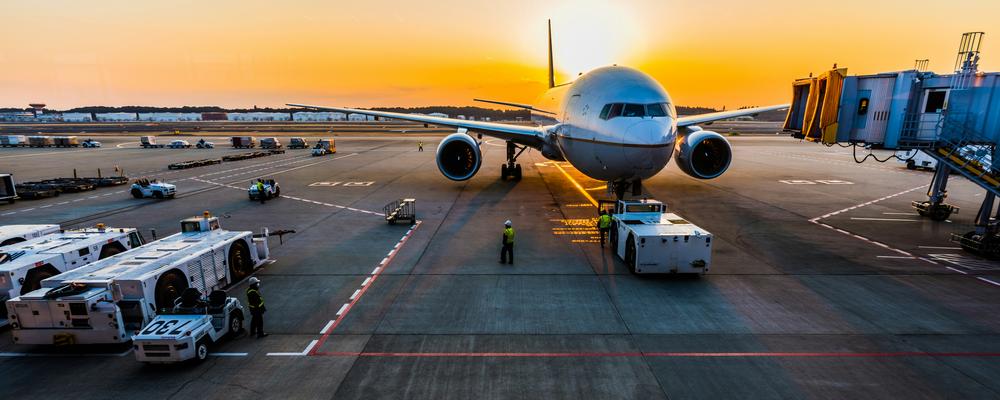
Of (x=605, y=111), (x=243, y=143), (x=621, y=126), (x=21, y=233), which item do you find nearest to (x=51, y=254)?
(x=21, y=233)

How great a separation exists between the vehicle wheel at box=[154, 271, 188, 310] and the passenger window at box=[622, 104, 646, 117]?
16.1 metres

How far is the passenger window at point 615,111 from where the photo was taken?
60.6 ft

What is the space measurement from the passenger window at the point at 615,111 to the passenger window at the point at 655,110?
1.11 metres

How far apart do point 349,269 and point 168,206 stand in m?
17.6

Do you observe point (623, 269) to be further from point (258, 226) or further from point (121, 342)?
point (258, 226)

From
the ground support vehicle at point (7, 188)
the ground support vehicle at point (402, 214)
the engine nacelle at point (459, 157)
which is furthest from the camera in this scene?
the engine nacelle at point (459, 157)

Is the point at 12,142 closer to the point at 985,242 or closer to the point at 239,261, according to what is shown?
the point at 239,261

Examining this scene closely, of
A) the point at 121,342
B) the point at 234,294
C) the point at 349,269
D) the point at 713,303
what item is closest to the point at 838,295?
the point at 713,303

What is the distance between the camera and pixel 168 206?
83.3 ft

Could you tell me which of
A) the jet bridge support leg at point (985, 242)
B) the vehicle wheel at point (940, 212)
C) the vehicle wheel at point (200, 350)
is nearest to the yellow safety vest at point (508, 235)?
the vehicle wheel at point (200, 350)

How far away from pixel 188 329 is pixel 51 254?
6780 millimetres

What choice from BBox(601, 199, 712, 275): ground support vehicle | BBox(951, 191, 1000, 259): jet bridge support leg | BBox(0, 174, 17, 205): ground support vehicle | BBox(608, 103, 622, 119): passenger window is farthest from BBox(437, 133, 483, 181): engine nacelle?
Result: BBox(0, 174, 17, 205): ground support vehicle

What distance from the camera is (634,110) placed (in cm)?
1819

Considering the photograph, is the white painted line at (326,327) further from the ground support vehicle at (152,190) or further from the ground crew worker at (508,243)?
the ground support vehicle at (152,190)
